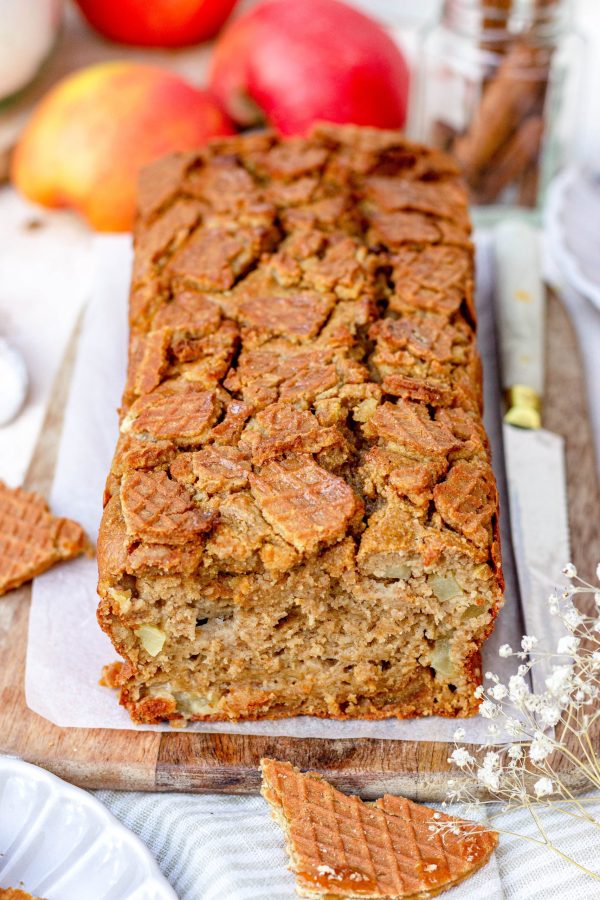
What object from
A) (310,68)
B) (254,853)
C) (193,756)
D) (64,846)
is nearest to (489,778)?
(254,853)

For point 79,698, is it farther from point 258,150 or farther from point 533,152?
point 533,152

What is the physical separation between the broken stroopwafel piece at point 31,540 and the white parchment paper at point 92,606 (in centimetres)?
5

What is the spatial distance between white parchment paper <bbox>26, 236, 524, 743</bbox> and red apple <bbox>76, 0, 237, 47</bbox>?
68.7 inches

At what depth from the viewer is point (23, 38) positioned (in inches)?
158

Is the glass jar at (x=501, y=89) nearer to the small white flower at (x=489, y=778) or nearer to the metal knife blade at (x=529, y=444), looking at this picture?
the metal knife blade at (x=529, y=444)

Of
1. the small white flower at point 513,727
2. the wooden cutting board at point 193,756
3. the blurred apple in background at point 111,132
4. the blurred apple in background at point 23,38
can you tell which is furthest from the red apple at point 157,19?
the small white flower at point 513,727

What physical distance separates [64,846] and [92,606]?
2.20 ft

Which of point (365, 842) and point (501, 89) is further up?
point (501, 89)

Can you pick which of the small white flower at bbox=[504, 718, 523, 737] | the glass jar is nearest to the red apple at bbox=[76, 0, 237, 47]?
the glass jar

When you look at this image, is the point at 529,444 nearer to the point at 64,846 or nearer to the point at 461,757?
the point at 461,757

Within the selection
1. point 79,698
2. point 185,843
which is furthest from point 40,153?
point 185,843

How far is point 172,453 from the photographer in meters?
2.53

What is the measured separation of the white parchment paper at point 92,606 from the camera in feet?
8.42

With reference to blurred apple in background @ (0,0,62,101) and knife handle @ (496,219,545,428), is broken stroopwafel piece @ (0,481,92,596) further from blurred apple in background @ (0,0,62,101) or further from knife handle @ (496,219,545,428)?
blurred apple in background @ (0,0,62,101)
